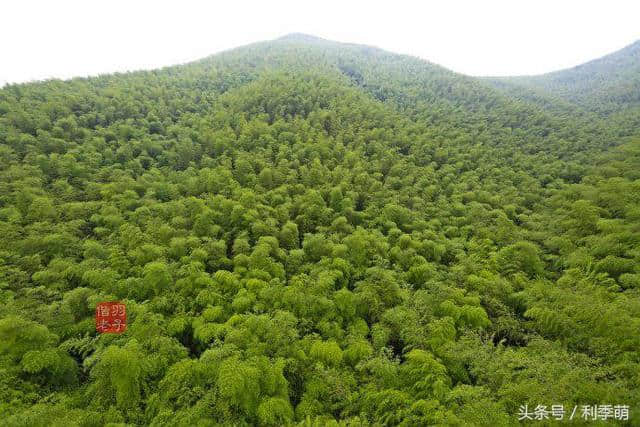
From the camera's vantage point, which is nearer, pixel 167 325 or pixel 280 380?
pixel 280 380

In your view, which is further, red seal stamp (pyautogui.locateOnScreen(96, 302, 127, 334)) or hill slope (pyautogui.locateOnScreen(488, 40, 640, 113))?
hill slope (pyautogui.locateOnScreen(488, 40, 640, 113))

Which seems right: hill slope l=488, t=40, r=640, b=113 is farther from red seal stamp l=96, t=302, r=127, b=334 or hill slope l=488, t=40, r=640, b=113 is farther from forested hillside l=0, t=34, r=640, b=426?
red seal stamp l=96, t=302, r=127, b=334

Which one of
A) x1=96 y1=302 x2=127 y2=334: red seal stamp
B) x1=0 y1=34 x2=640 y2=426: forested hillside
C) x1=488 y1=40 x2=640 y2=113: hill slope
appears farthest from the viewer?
x1=488 y1=40 x2=640 y2=113: hill slope

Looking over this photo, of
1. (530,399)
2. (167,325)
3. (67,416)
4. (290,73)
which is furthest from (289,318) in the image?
(290,73)

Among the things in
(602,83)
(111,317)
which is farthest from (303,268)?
(602,83)

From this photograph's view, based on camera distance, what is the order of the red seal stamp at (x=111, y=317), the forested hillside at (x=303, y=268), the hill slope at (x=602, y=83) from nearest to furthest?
the forested hillside at (x=303, y=268)
the red seal stamp at (x=111, y=317)
the hill slope at (x=602, y=83)

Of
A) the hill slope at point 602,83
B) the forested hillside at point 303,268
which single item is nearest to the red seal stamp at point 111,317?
the forested hillside at point 303,268

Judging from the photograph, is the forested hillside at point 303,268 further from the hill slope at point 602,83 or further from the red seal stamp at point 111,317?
the hill slope at point 602,83

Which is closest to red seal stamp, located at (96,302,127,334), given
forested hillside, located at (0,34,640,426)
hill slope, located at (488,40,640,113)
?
forested hillside, located at (0,34,640,426)

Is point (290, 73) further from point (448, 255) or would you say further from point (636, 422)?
point (636, 422)
